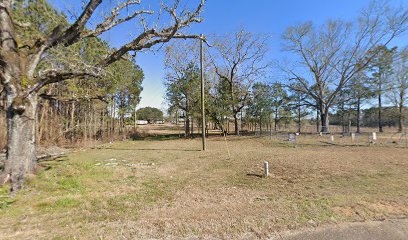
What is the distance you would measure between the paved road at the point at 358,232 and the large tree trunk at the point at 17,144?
18.4 feet

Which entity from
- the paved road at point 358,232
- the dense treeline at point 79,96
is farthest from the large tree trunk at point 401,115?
the dense treeline at point 79,96


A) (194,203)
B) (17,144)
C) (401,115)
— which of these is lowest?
(194,203)

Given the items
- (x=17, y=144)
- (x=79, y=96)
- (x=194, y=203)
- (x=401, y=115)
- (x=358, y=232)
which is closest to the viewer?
(x=358, y=232)

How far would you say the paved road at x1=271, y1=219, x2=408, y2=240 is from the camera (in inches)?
103

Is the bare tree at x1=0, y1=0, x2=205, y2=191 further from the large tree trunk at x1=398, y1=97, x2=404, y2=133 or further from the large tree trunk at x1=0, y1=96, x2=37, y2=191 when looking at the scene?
the large tree trunk at x1=398, y1=97, x2=404, y2=133

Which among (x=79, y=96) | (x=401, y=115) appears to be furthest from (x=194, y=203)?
(x=401, y=115)

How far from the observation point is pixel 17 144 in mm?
4566

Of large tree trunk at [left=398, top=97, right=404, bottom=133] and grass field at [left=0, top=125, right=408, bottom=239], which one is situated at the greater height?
large tree trunk at [left=398, top=97, right=404, bottom=133]

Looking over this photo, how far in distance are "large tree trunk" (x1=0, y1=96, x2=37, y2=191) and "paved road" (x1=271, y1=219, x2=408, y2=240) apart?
5613mm

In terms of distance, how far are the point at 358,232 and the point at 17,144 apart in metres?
6.93

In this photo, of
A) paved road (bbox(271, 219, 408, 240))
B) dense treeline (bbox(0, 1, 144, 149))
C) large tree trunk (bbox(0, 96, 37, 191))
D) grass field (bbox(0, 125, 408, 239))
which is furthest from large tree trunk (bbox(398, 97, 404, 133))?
large tree trunk (bbox(0, 96, 37, 191))

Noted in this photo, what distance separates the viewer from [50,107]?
13164 millimetres

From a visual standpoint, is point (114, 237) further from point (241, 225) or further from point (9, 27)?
point (9, 27)

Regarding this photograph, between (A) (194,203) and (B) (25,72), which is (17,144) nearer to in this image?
(B) (25,72)
